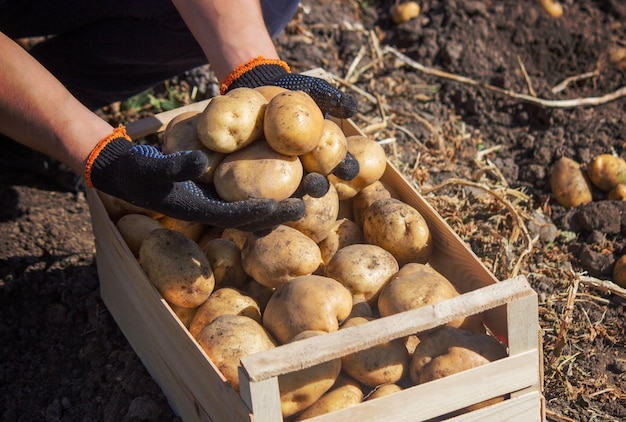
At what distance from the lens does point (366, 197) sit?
2662 millimetres

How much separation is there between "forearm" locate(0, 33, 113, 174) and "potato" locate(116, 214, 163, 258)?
25 centimetres

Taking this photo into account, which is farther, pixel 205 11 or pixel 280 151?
pixel 205 11

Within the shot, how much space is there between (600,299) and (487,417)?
1061 mm

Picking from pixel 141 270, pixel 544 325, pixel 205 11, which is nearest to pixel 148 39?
pixel 205 11

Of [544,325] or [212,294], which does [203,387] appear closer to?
[212,294]

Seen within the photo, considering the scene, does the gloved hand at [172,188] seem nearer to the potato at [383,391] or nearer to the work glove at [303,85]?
the work glove at [303,85]

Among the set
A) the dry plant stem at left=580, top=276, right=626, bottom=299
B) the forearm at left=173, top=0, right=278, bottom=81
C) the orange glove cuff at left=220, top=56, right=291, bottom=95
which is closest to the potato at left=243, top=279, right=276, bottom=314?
the orange glove cuff at left=220, top=56, right=291, bottom=95

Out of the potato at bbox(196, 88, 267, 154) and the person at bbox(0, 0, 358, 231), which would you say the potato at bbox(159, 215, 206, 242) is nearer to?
the person at bbox(0, 0, 358, 231)

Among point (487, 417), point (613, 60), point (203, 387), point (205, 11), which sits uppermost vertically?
point (205, 11)

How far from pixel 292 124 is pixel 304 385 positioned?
727mm

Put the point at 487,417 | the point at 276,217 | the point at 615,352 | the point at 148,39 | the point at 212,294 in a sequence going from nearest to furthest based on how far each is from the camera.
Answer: the point at 487,417, the point at 276,217, the point at 212,294, the point at 615,352, the point at 148,39

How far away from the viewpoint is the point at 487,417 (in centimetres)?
200

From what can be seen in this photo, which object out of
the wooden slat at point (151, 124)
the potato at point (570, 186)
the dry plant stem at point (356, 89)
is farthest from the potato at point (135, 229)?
the potato at point (570, 186)

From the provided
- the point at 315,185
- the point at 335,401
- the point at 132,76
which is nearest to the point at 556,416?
the point at 335,401
